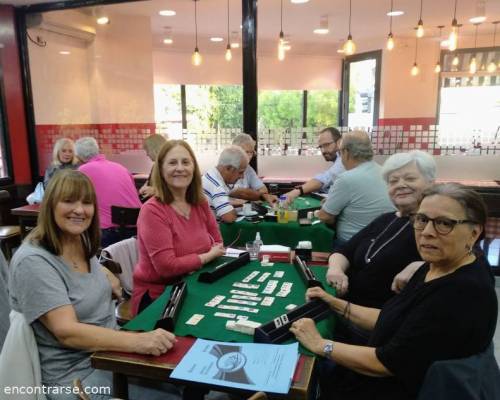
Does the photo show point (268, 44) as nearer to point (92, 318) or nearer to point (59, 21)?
point (59, 21)

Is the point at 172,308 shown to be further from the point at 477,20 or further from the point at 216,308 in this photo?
the point at 477,20

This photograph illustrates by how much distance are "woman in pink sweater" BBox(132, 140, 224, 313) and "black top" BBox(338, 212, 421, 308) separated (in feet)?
2.27

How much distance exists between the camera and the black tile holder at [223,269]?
180cm

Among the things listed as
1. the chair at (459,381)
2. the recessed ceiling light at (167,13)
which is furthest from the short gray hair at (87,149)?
the chair at (459,381)

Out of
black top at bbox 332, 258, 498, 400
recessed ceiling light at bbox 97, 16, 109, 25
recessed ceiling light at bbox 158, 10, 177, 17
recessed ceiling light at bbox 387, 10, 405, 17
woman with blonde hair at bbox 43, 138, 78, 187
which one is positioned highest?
recessed ceiling light at bbox 387, 10, 405, 17

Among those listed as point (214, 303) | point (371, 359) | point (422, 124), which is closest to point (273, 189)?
point (422, 124)

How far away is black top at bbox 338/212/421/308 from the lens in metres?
1.78

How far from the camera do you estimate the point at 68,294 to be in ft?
4.61

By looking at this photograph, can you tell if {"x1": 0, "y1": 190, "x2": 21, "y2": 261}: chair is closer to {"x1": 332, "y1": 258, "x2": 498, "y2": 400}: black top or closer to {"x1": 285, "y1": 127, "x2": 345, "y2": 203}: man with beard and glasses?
{"x1": 285, "y1": 127, "x2": 345, "y2": 203}: man with beard and glasses

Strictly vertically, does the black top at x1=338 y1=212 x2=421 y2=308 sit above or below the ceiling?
below

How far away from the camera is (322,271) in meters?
1.99

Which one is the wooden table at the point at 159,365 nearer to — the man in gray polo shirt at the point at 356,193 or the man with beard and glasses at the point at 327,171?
the man in gray polo shirt at the point at 356,193

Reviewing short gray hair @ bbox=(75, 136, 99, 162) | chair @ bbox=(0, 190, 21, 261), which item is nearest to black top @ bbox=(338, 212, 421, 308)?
short gray hair @ bbox=(75, 136, 99, 162)

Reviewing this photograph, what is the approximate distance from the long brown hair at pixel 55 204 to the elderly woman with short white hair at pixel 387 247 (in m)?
1.06
